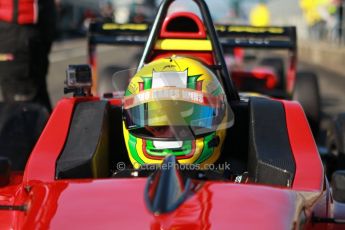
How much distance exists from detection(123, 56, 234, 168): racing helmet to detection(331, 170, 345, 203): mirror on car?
1.88ft

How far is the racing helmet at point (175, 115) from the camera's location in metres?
3.35

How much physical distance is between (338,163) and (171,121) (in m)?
2.26

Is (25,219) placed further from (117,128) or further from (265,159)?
(117,128)

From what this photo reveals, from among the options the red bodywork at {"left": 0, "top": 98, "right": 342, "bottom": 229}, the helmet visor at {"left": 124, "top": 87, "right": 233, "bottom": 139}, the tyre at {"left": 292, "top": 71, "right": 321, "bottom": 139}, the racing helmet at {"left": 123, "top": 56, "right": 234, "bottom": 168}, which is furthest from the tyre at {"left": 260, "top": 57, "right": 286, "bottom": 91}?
the red bodywork at {"left": 0, "top": 98, "right": 342, "bottom": 229}

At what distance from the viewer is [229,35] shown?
260 inches

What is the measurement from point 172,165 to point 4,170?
3.04ft

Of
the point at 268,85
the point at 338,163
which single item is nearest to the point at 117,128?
the point at 338,163

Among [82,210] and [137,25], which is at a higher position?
[137,25]

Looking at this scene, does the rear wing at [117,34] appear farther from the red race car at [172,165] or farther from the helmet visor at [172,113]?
the helmet visor at [172,113]

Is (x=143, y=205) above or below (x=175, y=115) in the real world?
below

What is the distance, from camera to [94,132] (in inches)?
140

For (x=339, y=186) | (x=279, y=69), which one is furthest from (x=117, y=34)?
(x=279, y=69)

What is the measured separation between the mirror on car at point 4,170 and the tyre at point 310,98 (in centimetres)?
361

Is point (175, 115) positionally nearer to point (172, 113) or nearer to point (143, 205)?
point (172, 113)
